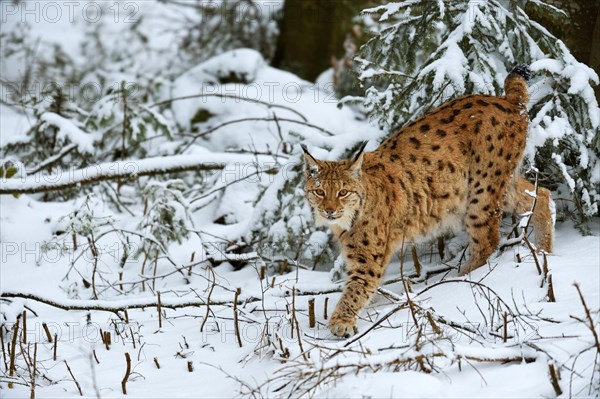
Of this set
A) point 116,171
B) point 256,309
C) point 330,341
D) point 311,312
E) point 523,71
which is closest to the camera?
point 330,341

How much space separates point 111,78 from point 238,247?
242 inches

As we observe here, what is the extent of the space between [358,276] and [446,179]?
3.50ft

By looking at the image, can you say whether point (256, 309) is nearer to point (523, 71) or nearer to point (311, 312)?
point (311, 312)

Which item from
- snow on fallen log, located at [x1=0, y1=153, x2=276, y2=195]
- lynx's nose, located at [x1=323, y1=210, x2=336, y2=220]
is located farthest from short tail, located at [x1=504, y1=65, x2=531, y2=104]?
snow on fallen log, located at [x1=0, y1=153, x2=276, y2=195]

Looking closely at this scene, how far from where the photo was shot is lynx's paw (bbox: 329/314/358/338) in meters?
4.67

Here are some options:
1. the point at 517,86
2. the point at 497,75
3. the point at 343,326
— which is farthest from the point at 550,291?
the point at 497,75

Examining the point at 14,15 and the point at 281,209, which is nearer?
the point at 281,209

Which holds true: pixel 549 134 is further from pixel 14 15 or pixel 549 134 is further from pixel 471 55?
pixel 14 15

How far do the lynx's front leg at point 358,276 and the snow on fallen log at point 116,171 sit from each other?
2330 mm

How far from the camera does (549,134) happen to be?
203 inches

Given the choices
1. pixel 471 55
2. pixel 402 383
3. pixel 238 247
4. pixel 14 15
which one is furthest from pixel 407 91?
pixel 14 15

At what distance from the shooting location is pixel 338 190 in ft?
16.7

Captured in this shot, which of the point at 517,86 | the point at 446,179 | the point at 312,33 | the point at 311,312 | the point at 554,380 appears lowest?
the point at 311,312

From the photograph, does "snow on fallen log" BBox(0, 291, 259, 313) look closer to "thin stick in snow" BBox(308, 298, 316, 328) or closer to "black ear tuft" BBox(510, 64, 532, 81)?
"thin stick in snow" BBox(308, 298, 316, 328)
